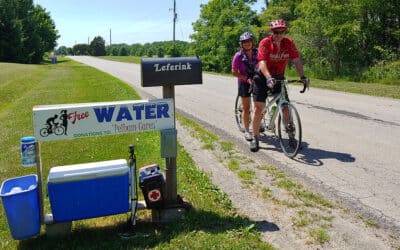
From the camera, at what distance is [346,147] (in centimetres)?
659

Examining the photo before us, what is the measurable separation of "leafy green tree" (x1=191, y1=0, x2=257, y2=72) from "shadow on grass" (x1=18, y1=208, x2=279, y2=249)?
1292 inches

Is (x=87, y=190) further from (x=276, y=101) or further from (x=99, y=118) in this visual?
(x=276, y=101)

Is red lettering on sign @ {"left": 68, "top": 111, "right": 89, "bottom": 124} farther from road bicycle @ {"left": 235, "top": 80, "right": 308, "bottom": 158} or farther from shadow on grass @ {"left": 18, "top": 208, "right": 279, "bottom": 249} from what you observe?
road bicycle @ {"left": 235, "top": 80, "right": 308, "bottom": 158}

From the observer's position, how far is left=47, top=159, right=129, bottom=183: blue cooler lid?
138 inches

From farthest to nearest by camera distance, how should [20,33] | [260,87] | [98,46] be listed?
[98,46]
[20,33]
[260,87]

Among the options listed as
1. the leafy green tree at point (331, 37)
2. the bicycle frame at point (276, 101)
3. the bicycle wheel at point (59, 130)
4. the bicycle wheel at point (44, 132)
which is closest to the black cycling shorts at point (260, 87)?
the bicycle frame at point (276, 101)

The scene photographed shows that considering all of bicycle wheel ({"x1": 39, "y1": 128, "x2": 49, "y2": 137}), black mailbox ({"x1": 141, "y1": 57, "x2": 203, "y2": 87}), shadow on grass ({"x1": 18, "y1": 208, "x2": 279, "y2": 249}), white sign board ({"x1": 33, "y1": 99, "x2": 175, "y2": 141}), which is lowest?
shadow on grass ({"x1": 18, "y1": 208, "x2": 279, "y2": 249})

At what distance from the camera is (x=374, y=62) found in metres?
22.2

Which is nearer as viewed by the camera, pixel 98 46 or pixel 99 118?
pixel 99 118

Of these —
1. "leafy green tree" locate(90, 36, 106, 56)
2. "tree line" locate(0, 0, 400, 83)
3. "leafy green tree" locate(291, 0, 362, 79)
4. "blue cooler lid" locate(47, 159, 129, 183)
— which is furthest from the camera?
"leafy green tree" locate(90, 36, 106, 56)

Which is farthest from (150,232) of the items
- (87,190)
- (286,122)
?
(286,122)

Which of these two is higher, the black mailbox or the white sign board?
the black mailbox

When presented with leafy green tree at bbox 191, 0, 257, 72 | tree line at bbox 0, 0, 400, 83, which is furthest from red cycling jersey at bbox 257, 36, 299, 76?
leafy green tree at bbox 191, 0, 257, 72

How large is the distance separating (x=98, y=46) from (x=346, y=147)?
123m
